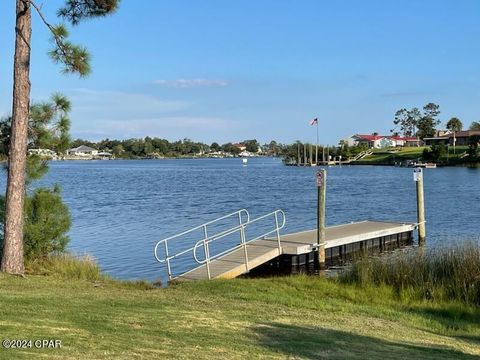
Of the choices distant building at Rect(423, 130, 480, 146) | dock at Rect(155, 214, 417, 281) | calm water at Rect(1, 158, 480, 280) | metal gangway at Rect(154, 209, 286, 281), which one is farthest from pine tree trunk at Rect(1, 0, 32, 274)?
distant building at Rect(423, 130, 480, 146)

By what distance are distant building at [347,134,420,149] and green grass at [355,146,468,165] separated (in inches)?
927

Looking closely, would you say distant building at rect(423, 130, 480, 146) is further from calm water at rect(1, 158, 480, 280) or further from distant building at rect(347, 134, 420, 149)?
calm water at rect(1, 158, 480, 280)

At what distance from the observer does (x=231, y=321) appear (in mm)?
7875

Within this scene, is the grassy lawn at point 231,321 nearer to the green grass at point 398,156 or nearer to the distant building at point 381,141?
the green grass at point 398,156

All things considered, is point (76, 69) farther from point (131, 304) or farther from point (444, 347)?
point (444, 347)

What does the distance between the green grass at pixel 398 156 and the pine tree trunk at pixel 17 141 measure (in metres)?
116

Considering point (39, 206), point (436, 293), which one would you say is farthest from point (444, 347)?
point (39, 206)

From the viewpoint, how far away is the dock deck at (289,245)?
48.5ft

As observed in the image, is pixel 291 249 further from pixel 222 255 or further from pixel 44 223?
pixel 44 223

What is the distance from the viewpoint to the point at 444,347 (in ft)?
24.5

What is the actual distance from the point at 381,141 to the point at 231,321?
7100 inches

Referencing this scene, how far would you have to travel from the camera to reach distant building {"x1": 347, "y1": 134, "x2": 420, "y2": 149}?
178125 millimetres

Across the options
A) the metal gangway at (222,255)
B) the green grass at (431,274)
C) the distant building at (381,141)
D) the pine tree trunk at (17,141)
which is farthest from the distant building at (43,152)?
the distant building at (381,141)

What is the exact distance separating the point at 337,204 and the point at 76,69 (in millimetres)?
32262
